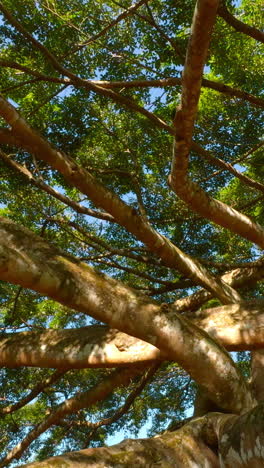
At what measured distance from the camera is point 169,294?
28.1 feet

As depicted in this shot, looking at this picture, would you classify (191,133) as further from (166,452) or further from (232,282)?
(232,282)

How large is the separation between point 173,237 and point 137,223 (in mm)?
3378

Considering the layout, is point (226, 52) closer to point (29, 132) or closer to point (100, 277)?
point (29, 132)

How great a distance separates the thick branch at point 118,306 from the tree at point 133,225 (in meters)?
0.01

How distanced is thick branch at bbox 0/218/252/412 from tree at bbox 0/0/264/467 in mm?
11

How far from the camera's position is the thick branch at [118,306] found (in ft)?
8.55

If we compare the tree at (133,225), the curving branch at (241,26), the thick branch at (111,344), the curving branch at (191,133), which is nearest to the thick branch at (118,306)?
the tree at (133,225)

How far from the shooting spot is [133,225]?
4398mm

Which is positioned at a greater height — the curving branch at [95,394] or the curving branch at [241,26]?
the curving branch at [241,26]

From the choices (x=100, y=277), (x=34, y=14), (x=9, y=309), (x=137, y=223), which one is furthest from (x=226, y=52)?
(x=9, y=309)

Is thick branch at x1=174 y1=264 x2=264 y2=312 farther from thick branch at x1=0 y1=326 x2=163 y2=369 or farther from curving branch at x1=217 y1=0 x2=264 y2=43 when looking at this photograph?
curving branch at x1=217 y1=0 x2=264 y2=43

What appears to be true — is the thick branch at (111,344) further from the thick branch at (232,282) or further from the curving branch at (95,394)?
the thick branch at (232,282)

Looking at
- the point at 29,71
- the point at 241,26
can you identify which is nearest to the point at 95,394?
the point at 29,71

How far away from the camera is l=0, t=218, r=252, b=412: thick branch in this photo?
2.61 m
